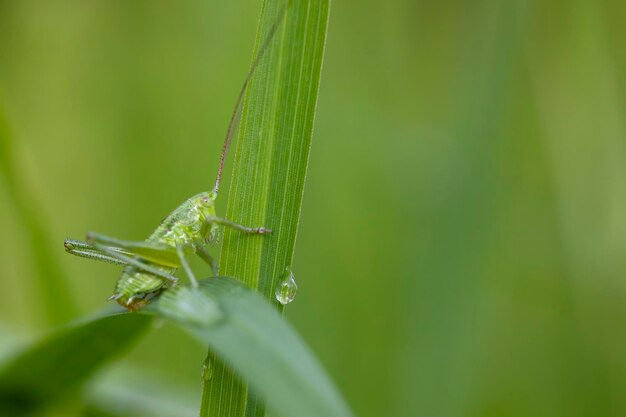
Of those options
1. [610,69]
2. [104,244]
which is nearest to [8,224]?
[104,244]

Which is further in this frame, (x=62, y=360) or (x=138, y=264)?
(x=138, y=264)

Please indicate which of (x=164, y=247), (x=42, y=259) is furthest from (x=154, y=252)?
(x=42, y=259)

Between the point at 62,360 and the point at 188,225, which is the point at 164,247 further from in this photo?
the point at 62,360

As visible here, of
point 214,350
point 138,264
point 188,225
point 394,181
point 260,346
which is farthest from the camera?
point 394,181

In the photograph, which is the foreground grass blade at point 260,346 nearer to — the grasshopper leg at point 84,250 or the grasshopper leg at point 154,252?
the grasshopper leg at point 154,252

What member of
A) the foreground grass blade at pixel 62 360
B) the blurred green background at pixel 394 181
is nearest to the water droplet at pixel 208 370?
the foreground grass blade at pixel 62 360

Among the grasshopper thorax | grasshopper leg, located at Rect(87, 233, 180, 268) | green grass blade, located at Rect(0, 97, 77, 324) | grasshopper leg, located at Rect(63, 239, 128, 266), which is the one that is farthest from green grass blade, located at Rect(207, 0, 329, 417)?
green grass blade, located at Rect(0, 97, 77, 324)
